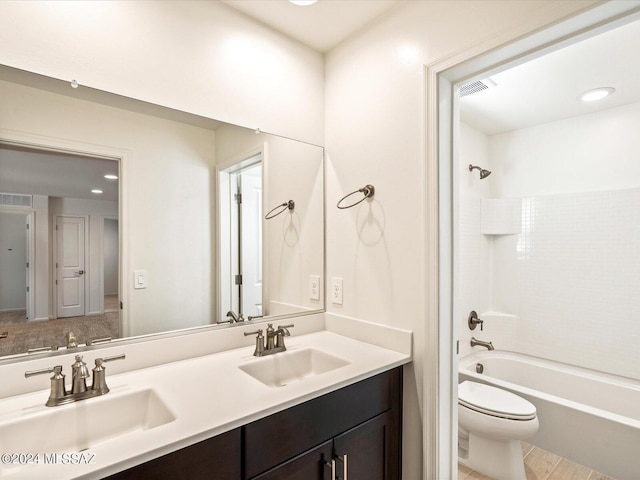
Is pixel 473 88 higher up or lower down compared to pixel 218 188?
higher up

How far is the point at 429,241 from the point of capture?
1.36 meters

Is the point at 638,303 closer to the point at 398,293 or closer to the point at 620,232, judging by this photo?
the point at 620,232

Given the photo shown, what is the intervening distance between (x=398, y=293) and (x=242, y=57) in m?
1.31

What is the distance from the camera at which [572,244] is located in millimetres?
2645

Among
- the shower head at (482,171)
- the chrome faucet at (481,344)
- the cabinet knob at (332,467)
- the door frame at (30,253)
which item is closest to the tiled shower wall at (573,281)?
the chrome faucet at (481,344)

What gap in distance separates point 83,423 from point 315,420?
69 cm

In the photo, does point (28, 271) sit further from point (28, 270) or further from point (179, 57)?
point (179, 57)

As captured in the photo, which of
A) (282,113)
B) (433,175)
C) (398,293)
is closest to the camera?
(433,175)

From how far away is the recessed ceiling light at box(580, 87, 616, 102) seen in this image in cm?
223

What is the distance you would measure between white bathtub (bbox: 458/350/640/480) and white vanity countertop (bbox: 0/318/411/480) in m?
1.52

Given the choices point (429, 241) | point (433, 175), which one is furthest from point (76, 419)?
point (433, 175)

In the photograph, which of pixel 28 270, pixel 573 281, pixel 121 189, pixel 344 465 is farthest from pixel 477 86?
pixel 28 270

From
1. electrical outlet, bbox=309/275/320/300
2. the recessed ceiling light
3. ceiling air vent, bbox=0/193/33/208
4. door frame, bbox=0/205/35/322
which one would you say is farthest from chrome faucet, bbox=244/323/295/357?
the recessed ceiling light

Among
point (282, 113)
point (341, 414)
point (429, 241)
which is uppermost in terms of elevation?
point (282, 113)
